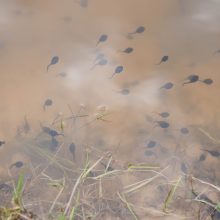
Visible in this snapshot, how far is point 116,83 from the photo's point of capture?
4828mm

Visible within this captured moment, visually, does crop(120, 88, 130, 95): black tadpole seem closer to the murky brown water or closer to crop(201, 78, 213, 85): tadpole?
the murky brown water

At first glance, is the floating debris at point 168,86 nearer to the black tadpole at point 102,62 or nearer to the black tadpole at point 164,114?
the black tadpole at point 164,114

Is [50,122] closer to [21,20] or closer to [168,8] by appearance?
[21,20]

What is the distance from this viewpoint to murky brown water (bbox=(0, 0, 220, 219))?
14.4 ft

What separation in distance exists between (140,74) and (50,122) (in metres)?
1.25

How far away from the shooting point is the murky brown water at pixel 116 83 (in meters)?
4.39

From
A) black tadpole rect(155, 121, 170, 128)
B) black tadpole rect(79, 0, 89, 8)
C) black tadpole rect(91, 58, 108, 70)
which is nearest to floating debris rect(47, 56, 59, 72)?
black tadpole rect(91, 58, 108, 70)

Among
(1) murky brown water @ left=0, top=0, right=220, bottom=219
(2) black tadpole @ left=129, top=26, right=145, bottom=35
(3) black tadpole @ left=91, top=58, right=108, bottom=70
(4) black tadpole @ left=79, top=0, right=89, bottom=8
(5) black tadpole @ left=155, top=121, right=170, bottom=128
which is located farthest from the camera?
(4) black tadpole @ left=79, top=0, right=89, bottom=8

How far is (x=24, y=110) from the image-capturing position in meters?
4.59

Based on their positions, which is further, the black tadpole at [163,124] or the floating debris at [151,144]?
the black tadpole at [163,124]

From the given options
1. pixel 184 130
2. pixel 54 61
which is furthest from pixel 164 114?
pixel 54 61

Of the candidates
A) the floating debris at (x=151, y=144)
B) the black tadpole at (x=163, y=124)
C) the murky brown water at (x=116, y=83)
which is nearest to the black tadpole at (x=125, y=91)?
the murky brown water at (x=116, y=83)

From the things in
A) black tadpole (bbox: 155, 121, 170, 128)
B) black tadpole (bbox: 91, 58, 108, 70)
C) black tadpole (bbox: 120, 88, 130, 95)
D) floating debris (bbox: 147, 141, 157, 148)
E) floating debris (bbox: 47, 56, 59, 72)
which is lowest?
floating debris (bbox: 147, 141, 157, 148)

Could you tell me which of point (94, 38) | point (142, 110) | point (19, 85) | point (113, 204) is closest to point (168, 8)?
point (94, 38)
